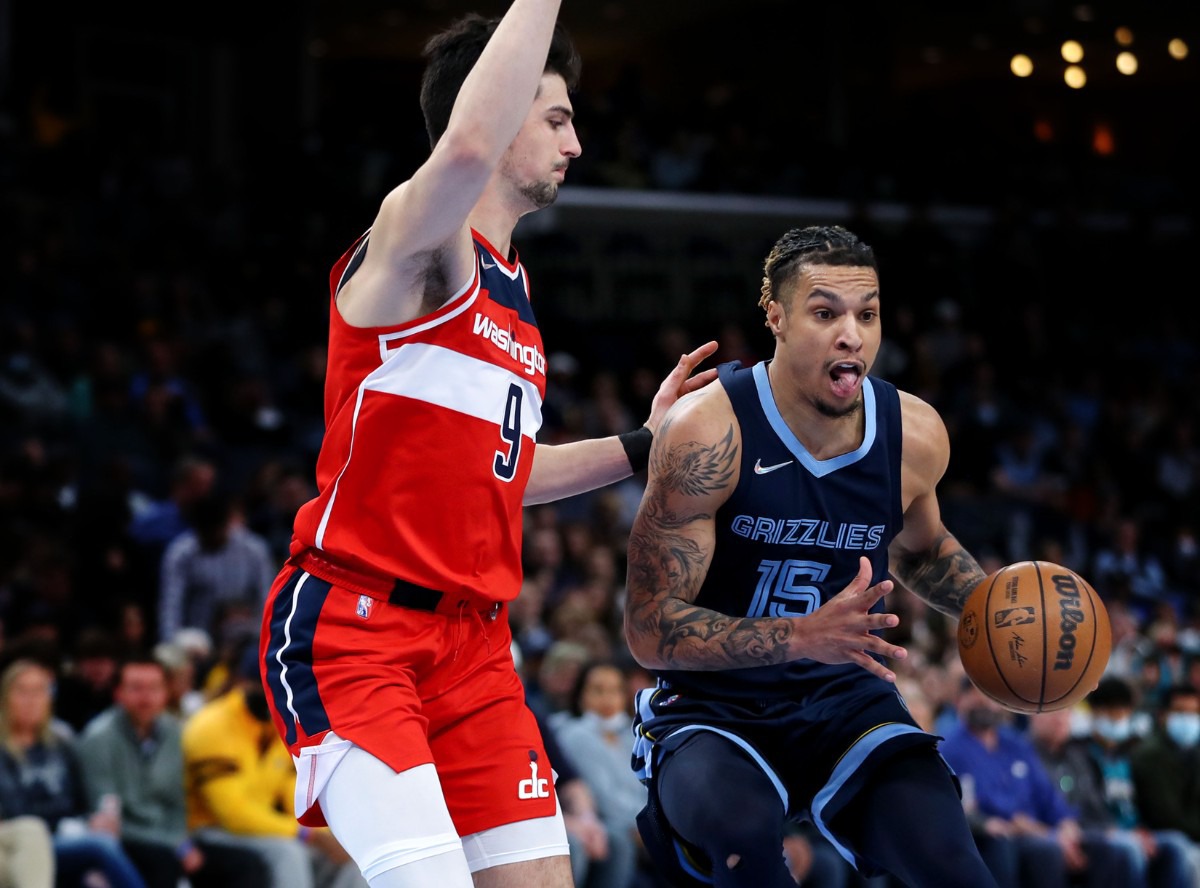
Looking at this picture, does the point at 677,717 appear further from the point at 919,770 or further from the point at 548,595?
the point at 548,595

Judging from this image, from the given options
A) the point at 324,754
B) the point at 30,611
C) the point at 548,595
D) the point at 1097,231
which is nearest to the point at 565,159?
the point at 324,754

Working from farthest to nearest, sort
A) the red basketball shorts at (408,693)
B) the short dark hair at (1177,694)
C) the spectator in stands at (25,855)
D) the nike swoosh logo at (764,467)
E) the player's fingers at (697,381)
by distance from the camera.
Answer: the short dark hair at (1177,694), the spectator in stands at (25,855), the player's fingers at (697,381), the nike swoosh logo at (764,467), the red basketball shorts at (408,693)

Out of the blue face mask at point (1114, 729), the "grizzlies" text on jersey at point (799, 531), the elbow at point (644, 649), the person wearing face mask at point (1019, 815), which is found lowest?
the person wearing face mask at point (1019, 815)

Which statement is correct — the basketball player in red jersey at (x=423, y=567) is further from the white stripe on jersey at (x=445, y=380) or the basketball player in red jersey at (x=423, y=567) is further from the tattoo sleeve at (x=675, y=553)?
the tattoo sleeve at (x=675, y=553)

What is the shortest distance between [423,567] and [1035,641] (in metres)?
1.72

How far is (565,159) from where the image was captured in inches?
150

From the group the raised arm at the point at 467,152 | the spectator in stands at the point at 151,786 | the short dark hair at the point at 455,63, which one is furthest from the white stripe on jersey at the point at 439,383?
the spectator in stands at the point at 151,786

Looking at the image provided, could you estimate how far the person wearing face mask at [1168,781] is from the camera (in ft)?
32.2

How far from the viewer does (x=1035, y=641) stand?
4242 mm

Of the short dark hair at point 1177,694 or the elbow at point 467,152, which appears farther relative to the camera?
the short dark hair at point 1177,694

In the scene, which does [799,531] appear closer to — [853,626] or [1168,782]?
[853,626]

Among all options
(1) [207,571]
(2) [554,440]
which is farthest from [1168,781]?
(1) [207,571]

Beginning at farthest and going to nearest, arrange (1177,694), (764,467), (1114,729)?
(1177,694) < (1114,729) < (764,467)

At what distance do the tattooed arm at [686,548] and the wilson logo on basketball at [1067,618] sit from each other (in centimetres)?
80
